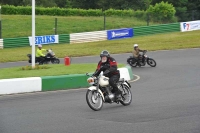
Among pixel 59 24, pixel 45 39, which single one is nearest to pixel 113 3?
pixel 59 24

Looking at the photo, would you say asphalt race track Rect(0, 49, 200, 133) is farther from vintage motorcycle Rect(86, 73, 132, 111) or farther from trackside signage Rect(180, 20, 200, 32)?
trackside signage Rect(180, 20, 200, 32)

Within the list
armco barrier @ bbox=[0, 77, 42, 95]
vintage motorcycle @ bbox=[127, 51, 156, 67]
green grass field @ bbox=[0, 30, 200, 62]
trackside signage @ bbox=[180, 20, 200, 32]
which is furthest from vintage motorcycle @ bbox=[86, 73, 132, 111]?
trackside signage @ bbox=[180, 20, 200, 32]

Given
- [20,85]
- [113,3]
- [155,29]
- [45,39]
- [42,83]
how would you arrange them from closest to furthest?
[20,85] < [42,83] < [45,39] < [155,29] < [113,3]

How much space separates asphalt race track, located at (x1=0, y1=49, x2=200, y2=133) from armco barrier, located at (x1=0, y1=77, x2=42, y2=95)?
459 millimetres

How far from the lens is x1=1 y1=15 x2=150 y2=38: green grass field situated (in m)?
44.5

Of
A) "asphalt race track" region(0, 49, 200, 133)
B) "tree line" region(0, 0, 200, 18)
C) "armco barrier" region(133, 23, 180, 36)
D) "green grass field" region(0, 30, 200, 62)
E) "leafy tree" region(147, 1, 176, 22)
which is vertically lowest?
"asphalt race track" region(0, 49, 200, 133)

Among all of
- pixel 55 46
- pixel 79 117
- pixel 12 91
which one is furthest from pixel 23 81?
pixel 55 46

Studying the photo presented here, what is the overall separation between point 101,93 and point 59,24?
116 ft

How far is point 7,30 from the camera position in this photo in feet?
146

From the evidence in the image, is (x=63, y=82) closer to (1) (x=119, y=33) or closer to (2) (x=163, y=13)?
(1) (x=119, y=33)

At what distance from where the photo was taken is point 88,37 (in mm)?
41156

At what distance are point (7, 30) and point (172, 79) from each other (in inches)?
1088

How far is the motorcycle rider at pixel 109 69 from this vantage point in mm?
12727

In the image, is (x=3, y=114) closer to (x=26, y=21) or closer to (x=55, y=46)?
(x=55, y=46)
